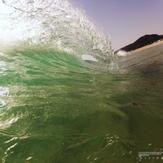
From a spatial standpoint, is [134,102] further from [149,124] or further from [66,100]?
[66,100]

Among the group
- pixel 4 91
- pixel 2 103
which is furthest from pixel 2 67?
pixel 2 103

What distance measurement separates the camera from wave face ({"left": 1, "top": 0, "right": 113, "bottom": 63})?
17469mm

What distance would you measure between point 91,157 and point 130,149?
A: 1.34 m

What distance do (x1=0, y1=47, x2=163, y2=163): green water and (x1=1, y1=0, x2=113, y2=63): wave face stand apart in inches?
42.8

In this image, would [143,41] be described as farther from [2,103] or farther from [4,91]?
[2,103]

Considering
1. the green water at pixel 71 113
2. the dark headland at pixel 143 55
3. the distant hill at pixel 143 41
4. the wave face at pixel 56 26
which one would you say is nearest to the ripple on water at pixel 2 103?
the green water at pixel 71 113

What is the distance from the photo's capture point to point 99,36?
18.5m

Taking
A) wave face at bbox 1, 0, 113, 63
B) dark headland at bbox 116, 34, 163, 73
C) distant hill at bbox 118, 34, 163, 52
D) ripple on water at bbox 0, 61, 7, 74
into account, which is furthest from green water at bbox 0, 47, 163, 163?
distant hill at bbox 118, 34, 163, 52

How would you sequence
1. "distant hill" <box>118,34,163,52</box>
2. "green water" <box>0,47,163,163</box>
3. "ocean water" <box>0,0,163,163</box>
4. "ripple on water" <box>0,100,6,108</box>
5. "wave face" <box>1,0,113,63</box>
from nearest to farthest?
"green water" <box>0,47,163,163</box>, "ocean water" <box>0,0,163,163</box>, "ripple on water" <box>0,100,6,108</box>, "wave face" <box>1,0,113,63</box>, "distant hill" <box>118,34,163,52</box>

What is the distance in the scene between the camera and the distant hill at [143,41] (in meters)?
21.1

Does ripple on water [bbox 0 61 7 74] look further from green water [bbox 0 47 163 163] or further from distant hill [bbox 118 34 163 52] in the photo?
distant hill [bbox 118 34 163 52]

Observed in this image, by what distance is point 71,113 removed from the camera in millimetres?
13172

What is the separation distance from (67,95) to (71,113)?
1263mm

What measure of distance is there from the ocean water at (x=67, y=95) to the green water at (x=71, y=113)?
33 millimetres
